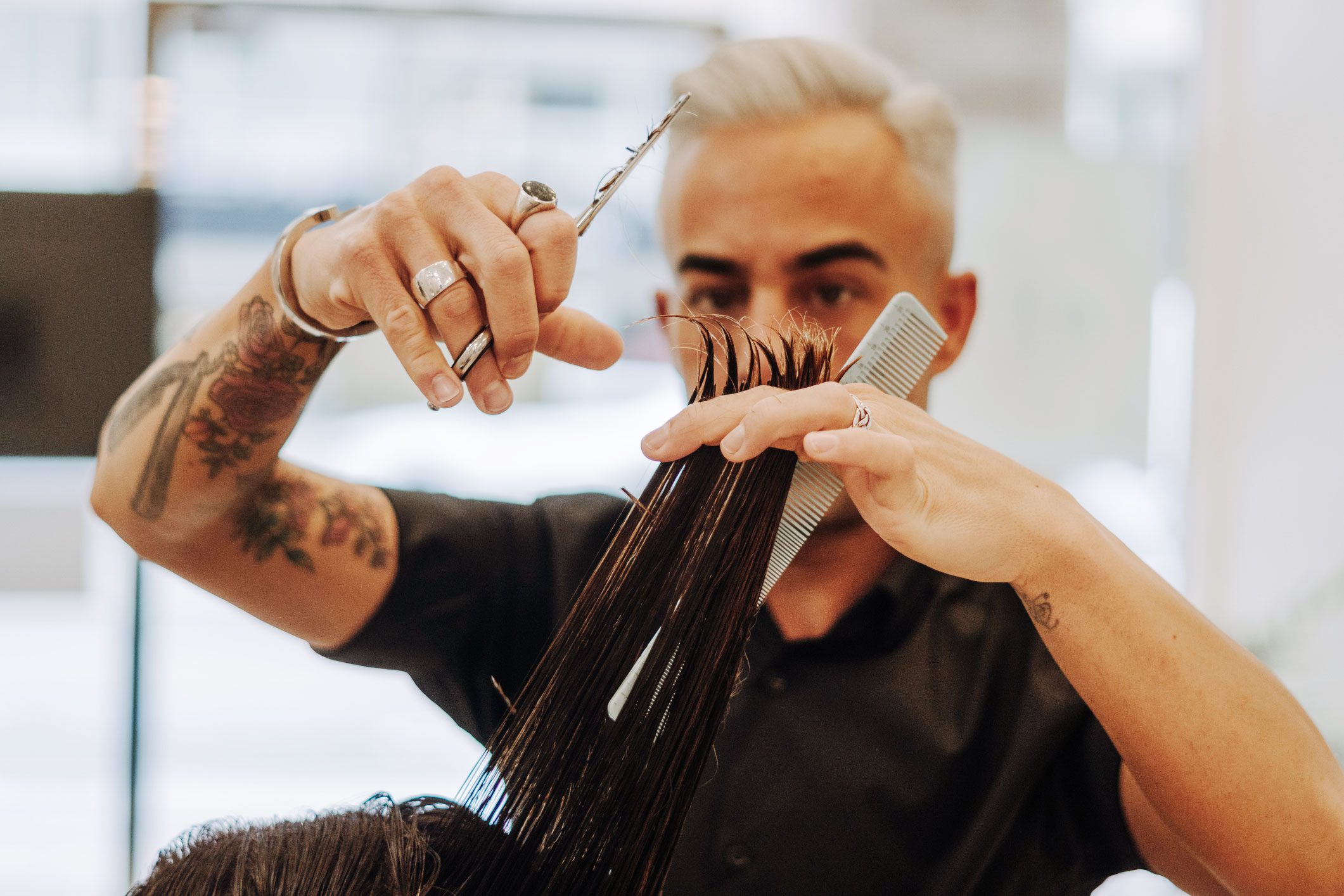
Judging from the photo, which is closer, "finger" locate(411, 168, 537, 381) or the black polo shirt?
"finger" locate(411, 168, 537, 381)

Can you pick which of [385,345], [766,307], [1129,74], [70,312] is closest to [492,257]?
[766,307]

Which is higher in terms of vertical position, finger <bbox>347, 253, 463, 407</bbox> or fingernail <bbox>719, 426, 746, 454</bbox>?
finger <bbox>347, 253, 463, 407</bbox>

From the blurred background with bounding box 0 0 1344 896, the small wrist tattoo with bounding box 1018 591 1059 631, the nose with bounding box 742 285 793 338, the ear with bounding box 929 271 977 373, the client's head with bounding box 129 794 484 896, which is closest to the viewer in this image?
the client's head with bounding box 129 794 484 896

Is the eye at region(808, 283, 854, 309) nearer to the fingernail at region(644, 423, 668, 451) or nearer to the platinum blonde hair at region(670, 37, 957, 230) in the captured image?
the platinum blonde hair at region(670, 37, 957, 230)

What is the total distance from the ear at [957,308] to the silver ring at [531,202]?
603mm

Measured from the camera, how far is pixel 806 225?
3.50ft

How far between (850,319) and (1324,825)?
2.11 ft

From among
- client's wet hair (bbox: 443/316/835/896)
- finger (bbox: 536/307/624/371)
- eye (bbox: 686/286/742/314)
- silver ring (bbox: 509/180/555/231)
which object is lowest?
client's wet hair (bbox: 443/316/835/896)

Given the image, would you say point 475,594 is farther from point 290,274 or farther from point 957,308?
point 957,308

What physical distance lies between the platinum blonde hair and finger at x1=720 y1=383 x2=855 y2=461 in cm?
51

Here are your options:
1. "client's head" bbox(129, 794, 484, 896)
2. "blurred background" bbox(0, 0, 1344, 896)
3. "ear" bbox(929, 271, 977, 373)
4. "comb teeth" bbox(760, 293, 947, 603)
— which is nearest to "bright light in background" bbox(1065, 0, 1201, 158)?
"blurred background" bbox(0, 0, 1344, 896)

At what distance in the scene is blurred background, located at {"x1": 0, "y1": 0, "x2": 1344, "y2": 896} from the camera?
218cm

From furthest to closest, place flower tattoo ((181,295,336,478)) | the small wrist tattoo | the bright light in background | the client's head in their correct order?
the bright light in background
flower tattoo ((181,295,336,478))
the small wrist tattoo
the client's head

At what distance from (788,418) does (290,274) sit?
493 millimetres
